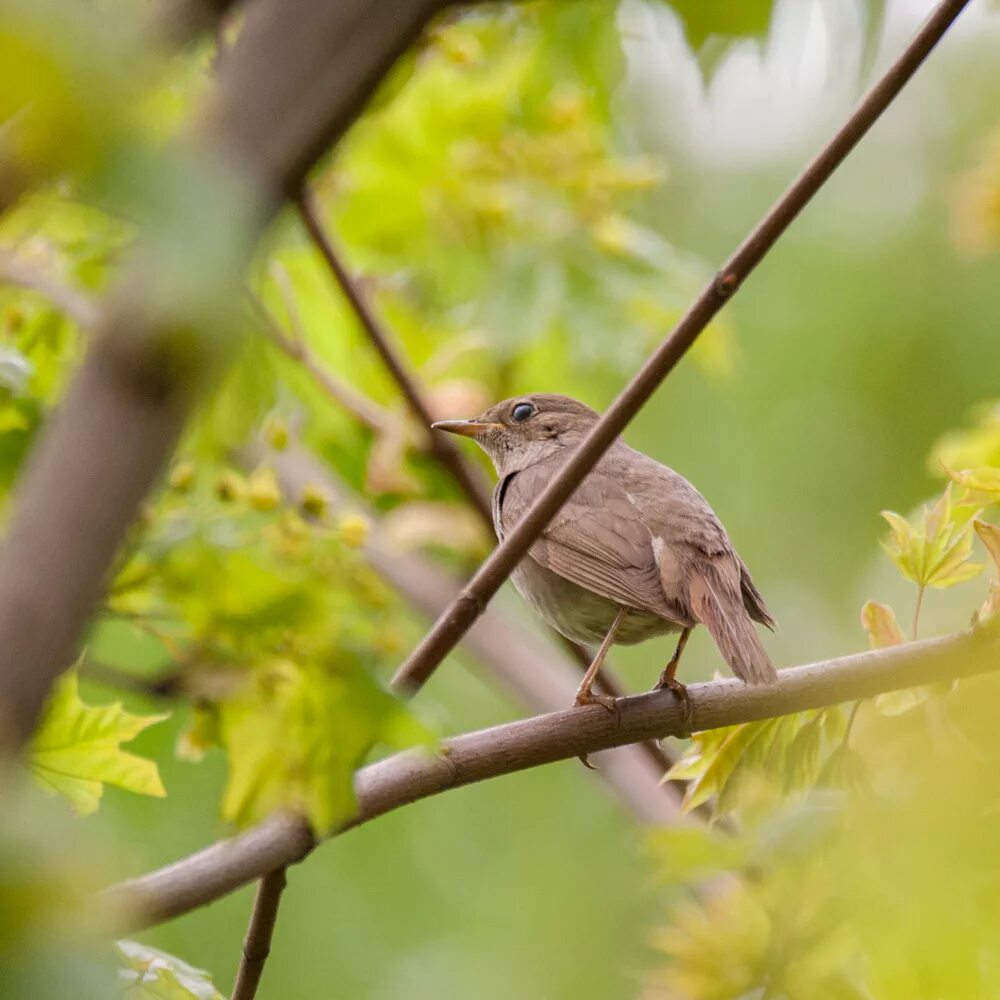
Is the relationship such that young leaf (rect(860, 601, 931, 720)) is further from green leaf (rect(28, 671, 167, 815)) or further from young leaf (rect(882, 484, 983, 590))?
green leaf (rect(28, 671, 167, 815))

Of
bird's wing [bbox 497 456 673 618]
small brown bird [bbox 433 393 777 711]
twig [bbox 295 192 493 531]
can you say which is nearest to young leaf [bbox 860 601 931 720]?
small brown bird [bbox 433 393 777 711]

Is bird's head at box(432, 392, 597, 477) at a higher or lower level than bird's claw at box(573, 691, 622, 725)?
lower

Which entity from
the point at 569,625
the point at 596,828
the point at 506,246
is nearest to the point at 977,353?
the point at 596,828

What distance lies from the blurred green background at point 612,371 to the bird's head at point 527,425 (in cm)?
16

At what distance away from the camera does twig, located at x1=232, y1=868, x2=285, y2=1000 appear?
2.52m

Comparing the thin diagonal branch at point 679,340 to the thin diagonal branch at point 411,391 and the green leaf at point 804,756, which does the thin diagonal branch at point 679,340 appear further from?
the thin diagonal branch at point 411,391

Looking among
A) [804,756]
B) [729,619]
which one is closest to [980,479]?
[804,756]

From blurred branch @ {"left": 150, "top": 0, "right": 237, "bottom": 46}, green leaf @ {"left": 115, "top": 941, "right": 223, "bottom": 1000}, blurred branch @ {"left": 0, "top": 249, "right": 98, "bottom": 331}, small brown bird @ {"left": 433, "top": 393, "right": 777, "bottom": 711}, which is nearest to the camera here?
blurred branch @ {"left": 150, "top": 0, "right": 237, "bottom": 46}

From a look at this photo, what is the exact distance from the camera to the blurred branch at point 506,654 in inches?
170

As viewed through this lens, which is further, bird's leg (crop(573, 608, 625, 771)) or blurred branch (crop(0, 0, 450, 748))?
bird's leg (crop(573, 608, 625, 771))

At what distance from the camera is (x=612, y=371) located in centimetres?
469

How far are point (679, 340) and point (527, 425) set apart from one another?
2613 mm

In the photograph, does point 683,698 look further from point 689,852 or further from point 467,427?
point 467,427

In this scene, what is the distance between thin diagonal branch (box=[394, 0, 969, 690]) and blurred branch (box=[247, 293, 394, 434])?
1741 mm
